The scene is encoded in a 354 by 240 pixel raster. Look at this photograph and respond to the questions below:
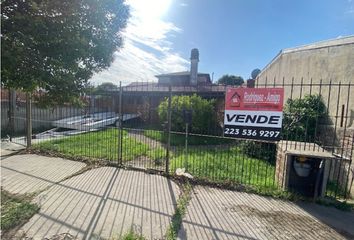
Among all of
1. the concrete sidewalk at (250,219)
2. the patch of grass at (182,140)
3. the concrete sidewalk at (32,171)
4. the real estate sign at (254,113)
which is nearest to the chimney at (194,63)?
the patch of grass at (182,140)

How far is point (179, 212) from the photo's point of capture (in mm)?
4422

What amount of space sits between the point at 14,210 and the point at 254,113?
5.05 metres

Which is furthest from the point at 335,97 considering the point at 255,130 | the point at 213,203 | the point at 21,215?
the point at 21,215

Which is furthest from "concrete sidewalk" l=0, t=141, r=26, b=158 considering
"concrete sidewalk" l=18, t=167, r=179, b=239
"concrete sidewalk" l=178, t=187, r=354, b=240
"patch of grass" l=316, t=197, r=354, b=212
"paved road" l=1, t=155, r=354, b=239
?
"patch of grass" l=316, t=197, r=354, b=212

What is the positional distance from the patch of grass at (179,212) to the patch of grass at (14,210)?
7.37 feet

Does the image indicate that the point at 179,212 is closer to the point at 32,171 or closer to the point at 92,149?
the point at 32,171

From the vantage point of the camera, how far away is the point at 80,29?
4.16 m

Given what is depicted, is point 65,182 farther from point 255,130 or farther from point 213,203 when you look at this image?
point 255,130

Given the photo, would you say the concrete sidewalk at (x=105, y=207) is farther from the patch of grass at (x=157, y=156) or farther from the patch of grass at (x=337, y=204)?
the patch of grass at (x=337, y=204)

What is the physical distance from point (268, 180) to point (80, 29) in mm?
5379

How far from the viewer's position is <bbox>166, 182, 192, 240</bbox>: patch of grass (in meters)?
Answer: 3.71

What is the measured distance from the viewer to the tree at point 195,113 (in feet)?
41.6

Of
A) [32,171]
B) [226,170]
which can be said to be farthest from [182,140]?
[32,171]

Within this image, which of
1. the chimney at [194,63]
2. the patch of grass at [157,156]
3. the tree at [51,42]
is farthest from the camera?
the chimney at [194,63]
